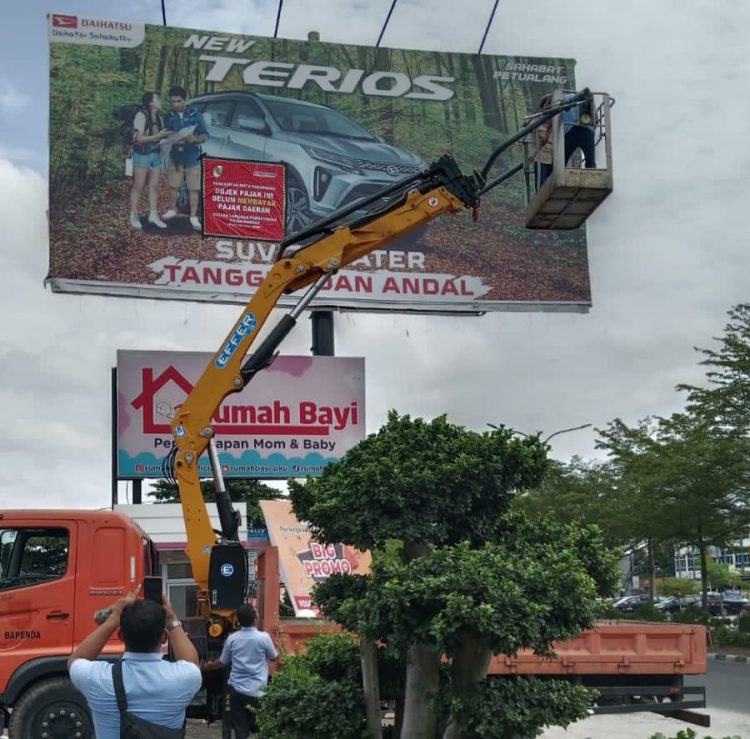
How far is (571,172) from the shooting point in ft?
33.2

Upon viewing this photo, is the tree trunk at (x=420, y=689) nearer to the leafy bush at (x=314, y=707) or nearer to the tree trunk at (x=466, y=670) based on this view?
the tree trunk at (x=466, y=670)

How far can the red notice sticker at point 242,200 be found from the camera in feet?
68.9

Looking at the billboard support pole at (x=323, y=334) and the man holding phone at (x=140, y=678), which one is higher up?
the billboard support pole at (x=323, y=334)

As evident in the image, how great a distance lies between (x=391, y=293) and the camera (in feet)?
70.8

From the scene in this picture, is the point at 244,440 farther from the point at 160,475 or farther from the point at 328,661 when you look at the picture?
the point at 328,661

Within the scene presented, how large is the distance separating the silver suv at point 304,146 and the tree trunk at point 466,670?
601 inches

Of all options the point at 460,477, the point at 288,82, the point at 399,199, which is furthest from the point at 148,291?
the point at 460,477

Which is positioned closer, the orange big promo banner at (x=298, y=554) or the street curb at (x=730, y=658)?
the orange big promo banner at (x=298, y=554)

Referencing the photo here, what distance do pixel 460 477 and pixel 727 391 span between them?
2072 cm

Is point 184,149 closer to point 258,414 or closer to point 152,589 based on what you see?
point 258,414

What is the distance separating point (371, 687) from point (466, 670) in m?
0.83

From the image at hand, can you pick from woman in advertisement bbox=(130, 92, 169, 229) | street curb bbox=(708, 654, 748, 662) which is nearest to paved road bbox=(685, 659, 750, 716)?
street curb bbox=(708, 654, 748, 662)

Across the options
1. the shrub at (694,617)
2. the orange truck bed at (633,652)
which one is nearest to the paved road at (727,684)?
the orange truck bed at (633,652)

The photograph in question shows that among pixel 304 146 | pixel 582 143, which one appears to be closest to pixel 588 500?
pixel 304 146
